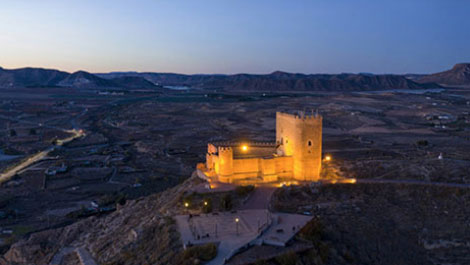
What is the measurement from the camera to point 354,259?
16375mm

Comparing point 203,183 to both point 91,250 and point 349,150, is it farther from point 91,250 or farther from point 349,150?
point 349,150

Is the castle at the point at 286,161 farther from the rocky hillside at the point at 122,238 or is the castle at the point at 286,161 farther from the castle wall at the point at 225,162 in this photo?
the rocky hillside at the point at 122,238

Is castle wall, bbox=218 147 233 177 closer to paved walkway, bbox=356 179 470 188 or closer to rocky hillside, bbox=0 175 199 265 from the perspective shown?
rocky hillside, bbox=0 175 199 265

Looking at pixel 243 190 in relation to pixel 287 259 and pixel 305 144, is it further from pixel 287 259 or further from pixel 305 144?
pixel 287 259

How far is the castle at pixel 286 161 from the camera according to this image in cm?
2453

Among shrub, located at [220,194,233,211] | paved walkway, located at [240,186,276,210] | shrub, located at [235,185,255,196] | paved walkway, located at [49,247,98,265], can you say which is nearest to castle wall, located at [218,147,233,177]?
shrub, located at [235,185,255,196]

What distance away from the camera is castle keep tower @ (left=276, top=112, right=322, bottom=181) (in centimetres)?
2466

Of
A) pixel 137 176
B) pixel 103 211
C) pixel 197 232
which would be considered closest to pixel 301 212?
pixel 197 232

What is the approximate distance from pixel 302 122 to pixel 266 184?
4727mm

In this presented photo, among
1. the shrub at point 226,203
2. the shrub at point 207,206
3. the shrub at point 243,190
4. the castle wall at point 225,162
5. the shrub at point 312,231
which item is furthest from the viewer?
the castle wall at point 225,162

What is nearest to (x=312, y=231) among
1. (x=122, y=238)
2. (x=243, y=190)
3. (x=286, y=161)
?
(x=243, y=190)

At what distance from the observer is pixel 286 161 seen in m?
25.7

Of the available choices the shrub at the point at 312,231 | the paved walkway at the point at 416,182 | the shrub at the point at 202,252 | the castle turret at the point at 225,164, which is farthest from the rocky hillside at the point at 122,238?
the paved walkway at the point at 416,182

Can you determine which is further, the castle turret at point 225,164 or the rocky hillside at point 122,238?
the castle turret at point 225,164
